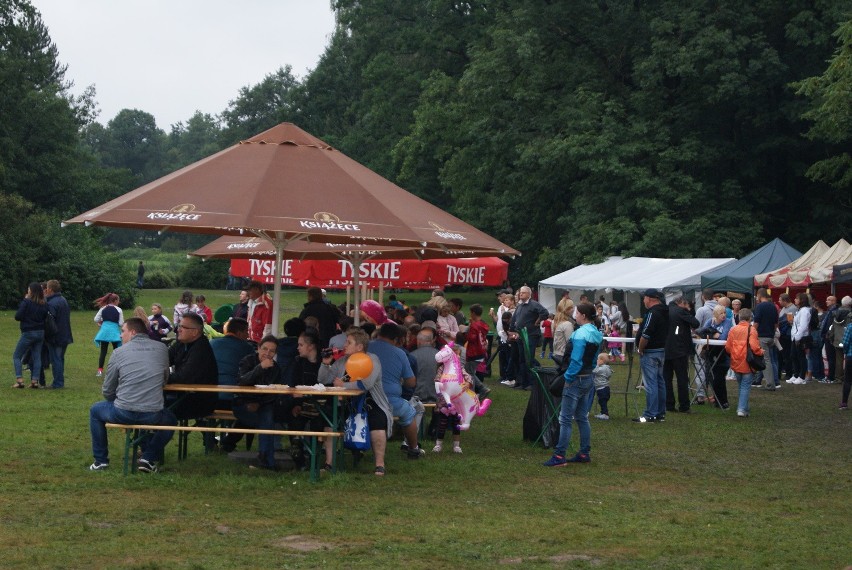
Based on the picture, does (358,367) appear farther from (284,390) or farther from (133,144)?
(133,144)

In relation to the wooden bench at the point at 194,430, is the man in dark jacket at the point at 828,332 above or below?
above

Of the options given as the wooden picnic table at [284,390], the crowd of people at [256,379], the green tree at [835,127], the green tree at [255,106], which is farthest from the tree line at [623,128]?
the green tree at [255,106]

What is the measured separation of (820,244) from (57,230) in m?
33.3

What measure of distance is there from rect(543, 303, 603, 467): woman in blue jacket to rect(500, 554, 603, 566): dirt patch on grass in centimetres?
385

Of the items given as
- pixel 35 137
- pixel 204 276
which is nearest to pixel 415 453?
pixel 35 137

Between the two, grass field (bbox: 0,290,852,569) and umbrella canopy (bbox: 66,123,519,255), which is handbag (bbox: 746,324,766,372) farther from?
umbrella canopy (bbox: 66,123,519,255)

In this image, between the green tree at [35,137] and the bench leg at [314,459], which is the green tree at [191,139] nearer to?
the green tree at [35,137]

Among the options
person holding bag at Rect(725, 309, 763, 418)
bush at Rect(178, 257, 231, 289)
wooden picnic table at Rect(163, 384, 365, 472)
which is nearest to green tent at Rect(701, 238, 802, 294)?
person holding bag at Rect(725, 309, 763, 418)

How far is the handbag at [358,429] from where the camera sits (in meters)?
10.7

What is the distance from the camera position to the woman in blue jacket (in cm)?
1137

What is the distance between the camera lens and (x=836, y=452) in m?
13.5

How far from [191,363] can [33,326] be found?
822 cm

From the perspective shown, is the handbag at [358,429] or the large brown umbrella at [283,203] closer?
the large brown umbrella at [283,203]

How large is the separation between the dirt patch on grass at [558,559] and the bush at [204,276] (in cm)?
6697
